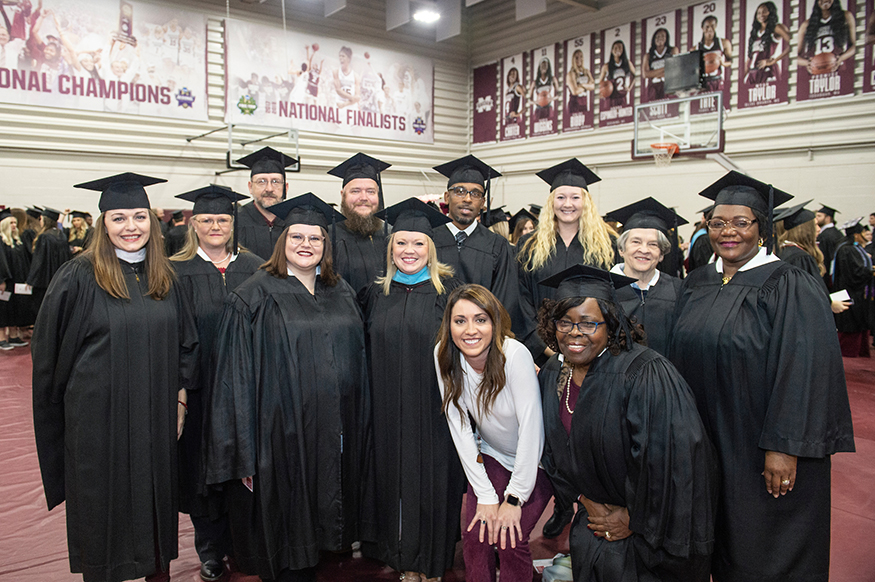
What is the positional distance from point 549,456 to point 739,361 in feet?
2.84

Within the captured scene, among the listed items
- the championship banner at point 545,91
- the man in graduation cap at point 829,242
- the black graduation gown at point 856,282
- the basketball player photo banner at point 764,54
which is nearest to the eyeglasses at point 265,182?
the black graduation gown at point 856,282

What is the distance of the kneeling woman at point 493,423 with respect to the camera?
2.63 m

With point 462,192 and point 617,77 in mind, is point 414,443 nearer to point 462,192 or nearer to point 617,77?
point 462,192

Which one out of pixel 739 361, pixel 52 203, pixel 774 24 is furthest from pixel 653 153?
pixel 52 203

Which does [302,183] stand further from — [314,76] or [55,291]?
[55,291]

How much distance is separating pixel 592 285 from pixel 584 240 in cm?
148

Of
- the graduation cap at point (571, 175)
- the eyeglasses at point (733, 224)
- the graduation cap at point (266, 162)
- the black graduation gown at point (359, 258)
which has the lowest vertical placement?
the black graduation gown at point (359, 258)

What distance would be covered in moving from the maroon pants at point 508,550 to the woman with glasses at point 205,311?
4.34ft

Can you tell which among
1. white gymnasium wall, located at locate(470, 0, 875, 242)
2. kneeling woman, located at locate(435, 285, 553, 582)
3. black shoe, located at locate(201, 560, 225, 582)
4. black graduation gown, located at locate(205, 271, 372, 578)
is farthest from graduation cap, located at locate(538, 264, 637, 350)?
white gymnasium wall, located at locate(470, 0, 875, 242)

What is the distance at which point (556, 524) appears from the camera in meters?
3.66

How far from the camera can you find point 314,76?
1344cm

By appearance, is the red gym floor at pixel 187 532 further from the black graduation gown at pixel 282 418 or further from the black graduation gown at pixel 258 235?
the black graduation gown at pixel 258 235

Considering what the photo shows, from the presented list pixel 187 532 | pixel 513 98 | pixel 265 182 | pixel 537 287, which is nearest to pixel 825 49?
pixel 513 98

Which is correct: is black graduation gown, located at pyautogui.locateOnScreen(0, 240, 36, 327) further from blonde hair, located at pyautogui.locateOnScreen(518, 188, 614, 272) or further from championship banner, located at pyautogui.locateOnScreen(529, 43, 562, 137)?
championship banner, located at pyautogui.locateOnScreen(529, 43, 562, 137)
